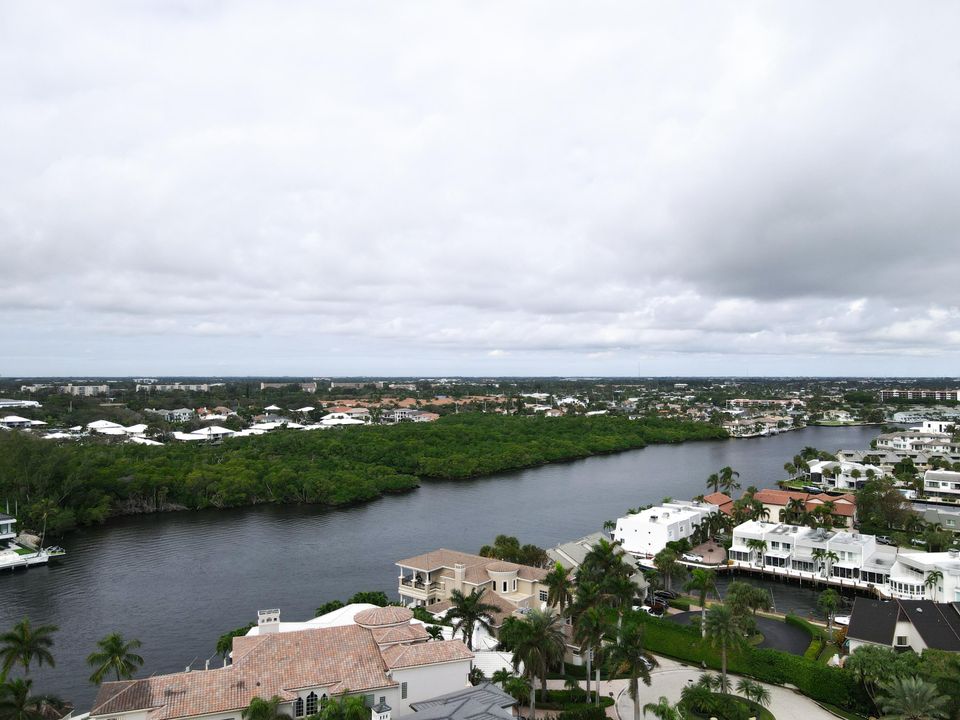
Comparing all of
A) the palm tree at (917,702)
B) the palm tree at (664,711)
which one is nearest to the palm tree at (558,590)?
the palm tree at (664,711)

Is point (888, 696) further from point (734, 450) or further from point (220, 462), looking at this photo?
point (734, 450)

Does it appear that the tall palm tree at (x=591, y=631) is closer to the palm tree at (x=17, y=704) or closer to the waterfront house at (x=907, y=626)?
the waterfront house at (x=907, y=626)

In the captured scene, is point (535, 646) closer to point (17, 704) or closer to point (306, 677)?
point (306, 677)

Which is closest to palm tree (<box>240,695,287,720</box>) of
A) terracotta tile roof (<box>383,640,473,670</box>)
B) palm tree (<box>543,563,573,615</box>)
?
terracotta tile roof (<box>383,640,473,670</box>)

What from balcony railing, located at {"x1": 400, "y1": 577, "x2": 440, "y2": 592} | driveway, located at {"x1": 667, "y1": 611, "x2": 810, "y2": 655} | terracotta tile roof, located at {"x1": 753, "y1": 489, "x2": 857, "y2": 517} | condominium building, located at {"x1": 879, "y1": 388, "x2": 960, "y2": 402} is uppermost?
condominium building, located at {"x1": 879, "y1": 388, "x2": 960, "y2": 402}

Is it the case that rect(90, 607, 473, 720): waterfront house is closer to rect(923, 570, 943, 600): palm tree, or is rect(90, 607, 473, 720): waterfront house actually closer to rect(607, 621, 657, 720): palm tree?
rect(607, 621, 657, 720): palm tree

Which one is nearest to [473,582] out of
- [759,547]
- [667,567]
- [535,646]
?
[535,646]

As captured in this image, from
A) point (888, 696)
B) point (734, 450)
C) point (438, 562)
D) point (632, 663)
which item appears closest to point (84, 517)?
point (438, 562)
